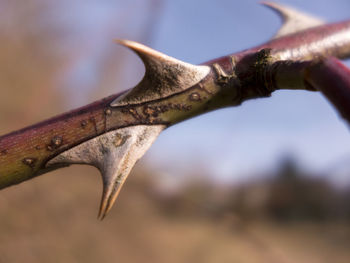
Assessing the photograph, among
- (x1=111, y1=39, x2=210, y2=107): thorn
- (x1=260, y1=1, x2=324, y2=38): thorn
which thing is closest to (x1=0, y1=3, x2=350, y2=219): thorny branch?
(x1=111, y1=39, x2=210, y2=107): thorn

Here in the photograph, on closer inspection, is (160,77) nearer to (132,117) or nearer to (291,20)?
(132,117)

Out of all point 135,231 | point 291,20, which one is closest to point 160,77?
point 291,20

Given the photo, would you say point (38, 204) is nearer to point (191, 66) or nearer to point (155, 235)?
point (155, 235)

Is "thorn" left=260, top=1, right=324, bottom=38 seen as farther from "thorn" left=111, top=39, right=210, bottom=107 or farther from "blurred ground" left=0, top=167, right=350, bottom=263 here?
"blurred ground" left=0, top=167, right=350, bottom=263

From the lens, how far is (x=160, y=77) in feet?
1.09

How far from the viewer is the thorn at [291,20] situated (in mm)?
488

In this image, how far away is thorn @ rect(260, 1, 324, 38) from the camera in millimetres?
488

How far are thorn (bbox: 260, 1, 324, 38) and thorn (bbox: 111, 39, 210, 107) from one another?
0.69 feet

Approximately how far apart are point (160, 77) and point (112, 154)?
10cm

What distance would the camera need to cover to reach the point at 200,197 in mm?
8703

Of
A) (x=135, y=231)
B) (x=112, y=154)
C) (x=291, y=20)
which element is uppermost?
(x=291, y=20)

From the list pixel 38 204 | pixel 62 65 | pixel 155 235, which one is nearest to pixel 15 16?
pixel 62 65

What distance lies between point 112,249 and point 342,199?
6537 millimetres

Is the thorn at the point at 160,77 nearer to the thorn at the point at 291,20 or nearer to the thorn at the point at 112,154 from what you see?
the thorn at the point at 112,154
